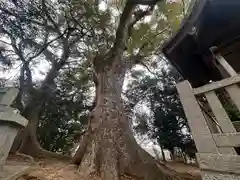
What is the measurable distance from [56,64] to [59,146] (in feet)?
16.8

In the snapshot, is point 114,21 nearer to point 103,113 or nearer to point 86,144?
point 103,113

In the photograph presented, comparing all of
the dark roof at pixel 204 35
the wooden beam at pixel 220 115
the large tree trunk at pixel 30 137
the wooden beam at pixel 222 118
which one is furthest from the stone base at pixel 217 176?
the large tree trunk at pixel 30 137

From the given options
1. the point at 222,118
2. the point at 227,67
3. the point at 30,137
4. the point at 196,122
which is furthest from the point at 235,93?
the point at 30,137

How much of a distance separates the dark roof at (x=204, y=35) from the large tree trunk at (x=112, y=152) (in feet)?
6.65

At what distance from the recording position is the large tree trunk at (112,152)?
11.8 ft

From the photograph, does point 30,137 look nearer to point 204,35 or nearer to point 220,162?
point 204,35

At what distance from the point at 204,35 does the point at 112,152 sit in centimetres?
296

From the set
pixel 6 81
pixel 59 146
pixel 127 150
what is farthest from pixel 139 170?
pixel 59 146

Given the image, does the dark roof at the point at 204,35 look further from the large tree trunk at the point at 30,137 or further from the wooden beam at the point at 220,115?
the large tree trunk at the point at 30,137

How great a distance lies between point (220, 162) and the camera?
1271 millimetres

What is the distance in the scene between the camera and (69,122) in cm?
1079

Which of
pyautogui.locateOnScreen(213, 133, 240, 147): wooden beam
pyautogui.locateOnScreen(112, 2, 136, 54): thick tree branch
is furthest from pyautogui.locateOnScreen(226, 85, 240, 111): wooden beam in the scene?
pyautogui.locateOnScreen(112, 2, 136, 54): thick tree branch

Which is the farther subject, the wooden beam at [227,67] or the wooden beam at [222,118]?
the wooden beam at [227,67]

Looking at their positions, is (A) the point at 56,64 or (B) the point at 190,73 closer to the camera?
(B) the point at 190,73
